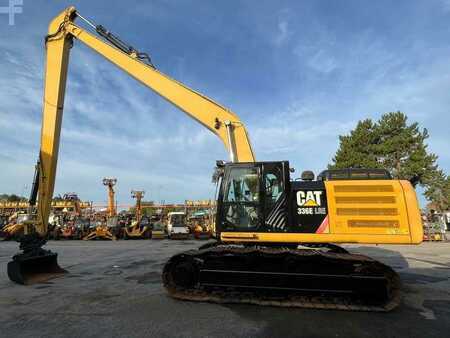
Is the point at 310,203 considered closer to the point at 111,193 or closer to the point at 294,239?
the point at 294,239

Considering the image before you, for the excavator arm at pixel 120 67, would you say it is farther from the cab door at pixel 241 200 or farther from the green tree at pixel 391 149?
the green tree at pixel 391 149

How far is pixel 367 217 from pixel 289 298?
7.18 feet

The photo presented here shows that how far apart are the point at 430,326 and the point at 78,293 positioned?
22.5 ft

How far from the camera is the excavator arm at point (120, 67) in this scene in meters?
8.66

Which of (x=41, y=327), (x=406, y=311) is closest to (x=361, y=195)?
(x=406, y=311)

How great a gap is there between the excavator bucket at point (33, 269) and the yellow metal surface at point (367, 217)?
5.52 m

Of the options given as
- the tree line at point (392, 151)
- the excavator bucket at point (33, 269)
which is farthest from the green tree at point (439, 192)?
the excavator bucket at point (33, 269)

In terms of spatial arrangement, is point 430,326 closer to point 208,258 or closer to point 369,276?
point 369,276

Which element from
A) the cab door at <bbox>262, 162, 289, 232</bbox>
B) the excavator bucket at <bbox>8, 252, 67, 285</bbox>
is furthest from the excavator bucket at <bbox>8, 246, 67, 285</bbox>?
the cab door at <bbox>262, 162, 289, 232</bbox>

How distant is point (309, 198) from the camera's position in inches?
268

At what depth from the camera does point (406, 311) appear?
20.2ft

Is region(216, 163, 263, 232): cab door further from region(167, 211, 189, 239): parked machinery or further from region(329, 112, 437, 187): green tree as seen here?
region(329, 112, 437, 187): green tree

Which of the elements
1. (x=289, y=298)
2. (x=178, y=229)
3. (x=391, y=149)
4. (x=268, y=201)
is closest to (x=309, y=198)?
(x=268, y=201)

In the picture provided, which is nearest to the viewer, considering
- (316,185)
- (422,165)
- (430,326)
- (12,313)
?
(430,326)
